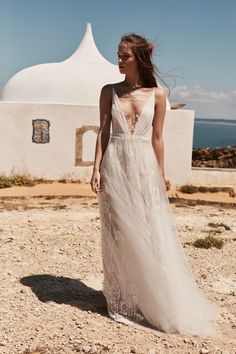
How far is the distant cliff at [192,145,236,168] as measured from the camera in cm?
2209

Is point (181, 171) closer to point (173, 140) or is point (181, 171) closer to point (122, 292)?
point (173, 140)

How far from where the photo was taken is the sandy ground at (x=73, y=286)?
3.56 meters

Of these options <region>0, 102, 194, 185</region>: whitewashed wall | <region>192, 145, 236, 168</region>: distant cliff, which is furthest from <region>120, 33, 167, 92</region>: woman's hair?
<region>192, 145, 236, 168</region>: distant cliff

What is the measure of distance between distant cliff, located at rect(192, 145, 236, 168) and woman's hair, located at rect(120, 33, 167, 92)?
18.4 metres

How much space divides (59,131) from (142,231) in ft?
35.2

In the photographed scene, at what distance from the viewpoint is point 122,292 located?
3.87 metres

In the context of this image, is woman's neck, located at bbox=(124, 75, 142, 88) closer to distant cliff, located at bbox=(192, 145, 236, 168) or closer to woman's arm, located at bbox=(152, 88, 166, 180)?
woman's arm, located at bbox=(152, 88, 166, 180)

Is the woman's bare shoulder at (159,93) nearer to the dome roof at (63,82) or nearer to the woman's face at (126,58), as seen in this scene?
the woman's face at (126,58)

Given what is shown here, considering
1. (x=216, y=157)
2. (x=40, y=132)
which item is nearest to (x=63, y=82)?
(x=40, y=132)

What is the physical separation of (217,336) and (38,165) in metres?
10.9

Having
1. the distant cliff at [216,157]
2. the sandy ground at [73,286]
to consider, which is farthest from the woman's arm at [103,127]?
the distant cliff at [216,157]

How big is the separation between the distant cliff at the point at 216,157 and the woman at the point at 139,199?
18.4 m

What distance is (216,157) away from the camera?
83.4ft

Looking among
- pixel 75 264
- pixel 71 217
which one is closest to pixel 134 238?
pixel 75 264
